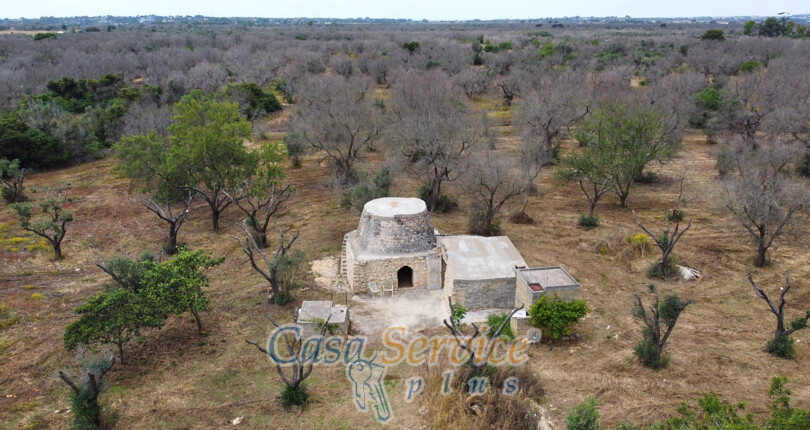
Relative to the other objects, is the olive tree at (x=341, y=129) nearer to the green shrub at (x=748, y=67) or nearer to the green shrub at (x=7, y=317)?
the green shrub at (x=7, y=317)

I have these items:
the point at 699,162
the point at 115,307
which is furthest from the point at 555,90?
the point at 115,307

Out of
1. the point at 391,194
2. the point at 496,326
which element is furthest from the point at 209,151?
the point at 496,326

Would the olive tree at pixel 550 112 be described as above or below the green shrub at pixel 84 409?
above

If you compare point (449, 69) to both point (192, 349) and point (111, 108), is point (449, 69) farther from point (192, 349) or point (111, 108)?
point (192, 349)

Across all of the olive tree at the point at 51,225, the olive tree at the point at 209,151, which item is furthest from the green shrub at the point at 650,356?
the olive tree at the point at 51,225

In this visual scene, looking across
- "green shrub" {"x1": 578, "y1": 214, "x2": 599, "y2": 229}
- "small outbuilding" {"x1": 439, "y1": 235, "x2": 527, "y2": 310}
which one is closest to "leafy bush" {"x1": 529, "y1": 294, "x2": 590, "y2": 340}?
"small outbuilding" {"x1": 439, "y1": 235, "x2": 527, "y2": 310}

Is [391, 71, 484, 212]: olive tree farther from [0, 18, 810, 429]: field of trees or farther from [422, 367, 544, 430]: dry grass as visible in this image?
[422, 367, 544, 430]: dry grass

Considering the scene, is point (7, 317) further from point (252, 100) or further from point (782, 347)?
point (252, 100)
